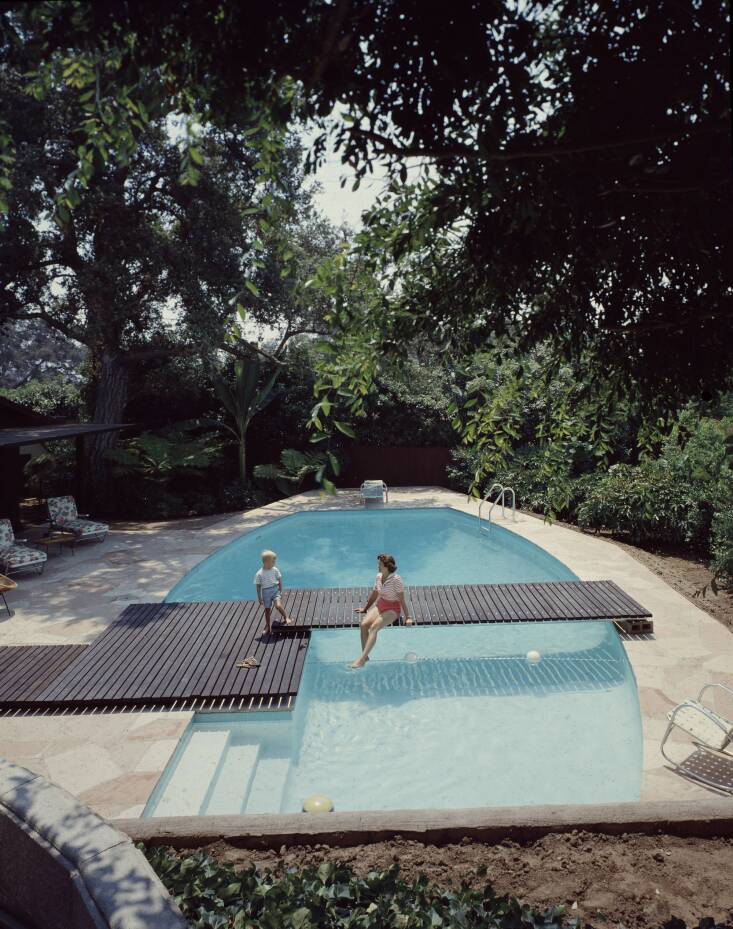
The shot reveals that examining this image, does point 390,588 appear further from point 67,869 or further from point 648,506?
point 648,506

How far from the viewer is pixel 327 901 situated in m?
3.04

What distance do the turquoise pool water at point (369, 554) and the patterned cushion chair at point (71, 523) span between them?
10.0ft

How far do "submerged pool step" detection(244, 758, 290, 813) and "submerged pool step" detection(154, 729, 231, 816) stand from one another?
0.40 meters

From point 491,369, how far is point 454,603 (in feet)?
22.1

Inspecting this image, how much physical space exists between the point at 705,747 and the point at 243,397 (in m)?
17.4

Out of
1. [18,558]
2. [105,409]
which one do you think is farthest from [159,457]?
[18,558]

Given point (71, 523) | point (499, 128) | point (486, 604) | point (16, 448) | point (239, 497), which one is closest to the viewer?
point (499, 128)

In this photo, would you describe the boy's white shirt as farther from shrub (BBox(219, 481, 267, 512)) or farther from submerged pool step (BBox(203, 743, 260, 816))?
shrub (BBox(219, 481, 267, 512))

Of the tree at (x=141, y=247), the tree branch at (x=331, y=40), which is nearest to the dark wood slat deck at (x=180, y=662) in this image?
the tree branch at (x=331, y=40)

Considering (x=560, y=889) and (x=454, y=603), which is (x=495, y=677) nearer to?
(x=454, y=603)

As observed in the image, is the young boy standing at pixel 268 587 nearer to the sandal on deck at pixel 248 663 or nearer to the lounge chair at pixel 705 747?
the sandal on deck at pixel 248 663

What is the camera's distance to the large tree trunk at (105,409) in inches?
749

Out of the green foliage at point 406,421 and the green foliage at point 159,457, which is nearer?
the green foliage at point 159,457

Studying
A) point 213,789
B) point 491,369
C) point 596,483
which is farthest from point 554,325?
point 596,483
